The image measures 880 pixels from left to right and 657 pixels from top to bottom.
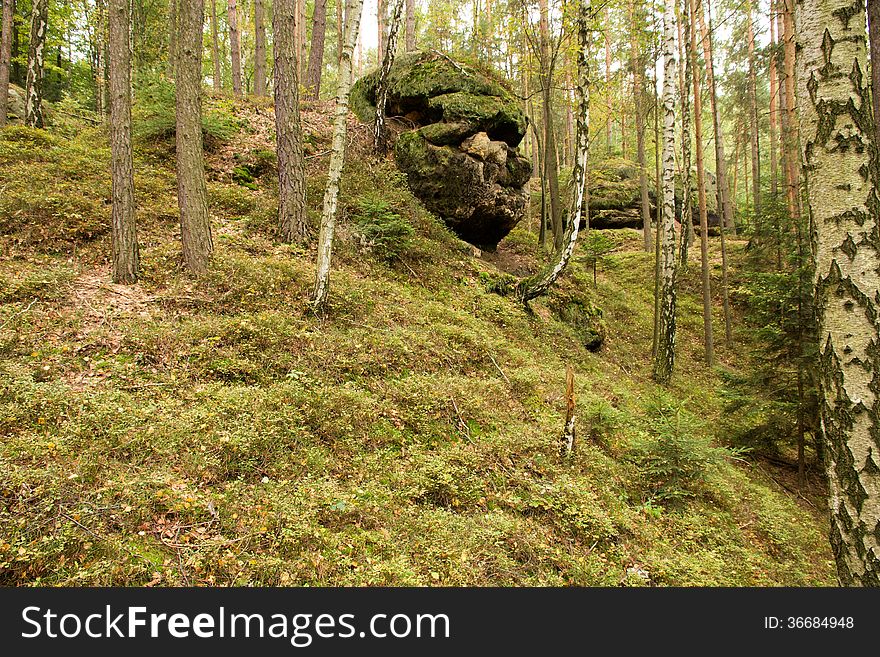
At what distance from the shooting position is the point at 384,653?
2965 millimetres

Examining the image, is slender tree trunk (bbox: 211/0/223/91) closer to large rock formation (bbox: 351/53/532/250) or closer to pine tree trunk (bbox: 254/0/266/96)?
pine tree trunk (bbox: 254/0/266/96)

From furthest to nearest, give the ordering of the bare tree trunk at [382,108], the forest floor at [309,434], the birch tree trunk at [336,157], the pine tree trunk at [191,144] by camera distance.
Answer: the bare tree trunk at [382,108], the pine tree trunk at [191,144], the birch tree trunk at [336,157], the forest floor at [309,434]

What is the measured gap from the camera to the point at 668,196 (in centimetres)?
1148

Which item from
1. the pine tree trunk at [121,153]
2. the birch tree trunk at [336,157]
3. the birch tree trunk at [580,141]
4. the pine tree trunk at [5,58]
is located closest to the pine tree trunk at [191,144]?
the pine tree trunk at [121,153]

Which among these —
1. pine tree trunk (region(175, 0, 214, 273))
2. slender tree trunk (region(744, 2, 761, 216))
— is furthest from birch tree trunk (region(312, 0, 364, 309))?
slender tree trunk (region(744, 2, 761, 216))

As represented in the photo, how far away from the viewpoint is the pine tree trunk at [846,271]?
300 cm

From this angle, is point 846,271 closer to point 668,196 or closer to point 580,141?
point 580,141

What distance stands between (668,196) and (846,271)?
9402mm

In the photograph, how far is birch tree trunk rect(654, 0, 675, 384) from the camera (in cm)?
1088

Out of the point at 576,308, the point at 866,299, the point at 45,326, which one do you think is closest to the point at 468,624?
the point at 866,299

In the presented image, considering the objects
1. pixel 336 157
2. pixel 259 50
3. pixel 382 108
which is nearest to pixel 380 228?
pixel 336 157

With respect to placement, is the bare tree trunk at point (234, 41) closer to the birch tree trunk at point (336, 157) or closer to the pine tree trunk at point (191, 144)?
the pine tree trunk at point (191, 144)

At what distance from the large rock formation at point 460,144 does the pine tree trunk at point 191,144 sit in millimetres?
5764

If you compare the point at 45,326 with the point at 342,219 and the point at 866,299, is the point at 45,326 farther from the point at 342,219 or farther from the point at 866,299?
the point at 866,299
